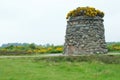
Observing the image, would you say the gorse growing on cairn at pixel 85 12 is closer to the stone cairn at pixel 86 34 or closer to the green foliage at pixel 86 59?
the stone cairn at pixel 86 34

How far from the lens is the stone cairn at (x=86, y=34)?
22719 millimetres

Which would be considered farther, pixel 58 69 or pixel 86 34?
pixel 86 34

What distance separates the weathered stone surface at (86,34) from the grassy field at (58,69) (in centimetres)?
363

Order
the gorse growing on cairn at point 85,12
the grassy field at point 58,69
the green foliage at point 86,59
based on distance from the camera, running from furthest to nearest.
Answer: the gorse growing on cairn at point 85,12
the green foliage at point 86,59
the grassy field at point 58,69

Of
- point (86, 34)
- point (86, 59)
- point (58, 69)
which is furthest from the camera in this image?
point (86, 34)

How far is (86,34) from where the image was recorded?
22750mm

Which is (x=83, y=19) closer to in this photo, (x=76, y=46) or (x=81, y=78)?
(x=76, y=46)

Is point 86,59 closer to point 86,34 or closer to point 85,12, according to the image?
point 86,34

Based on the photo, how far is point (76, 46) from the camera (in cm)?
2306

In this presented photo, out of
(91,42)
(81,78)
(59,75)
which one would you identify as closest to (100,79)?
(81,78)

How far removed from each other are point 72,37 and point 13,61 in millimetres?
5469

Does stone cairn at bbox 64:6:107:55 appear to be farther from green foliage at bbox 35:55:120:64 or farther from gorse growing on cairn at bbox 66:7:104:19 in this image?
green foliage at bbox 35:55:120:64

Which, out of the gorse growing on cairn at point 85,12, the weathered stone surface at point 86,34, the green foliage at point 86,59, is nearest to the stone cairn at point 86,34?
the weathered stone surface at point 86,34

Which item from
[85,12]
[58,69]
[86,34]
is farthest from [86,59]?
[85,12]
